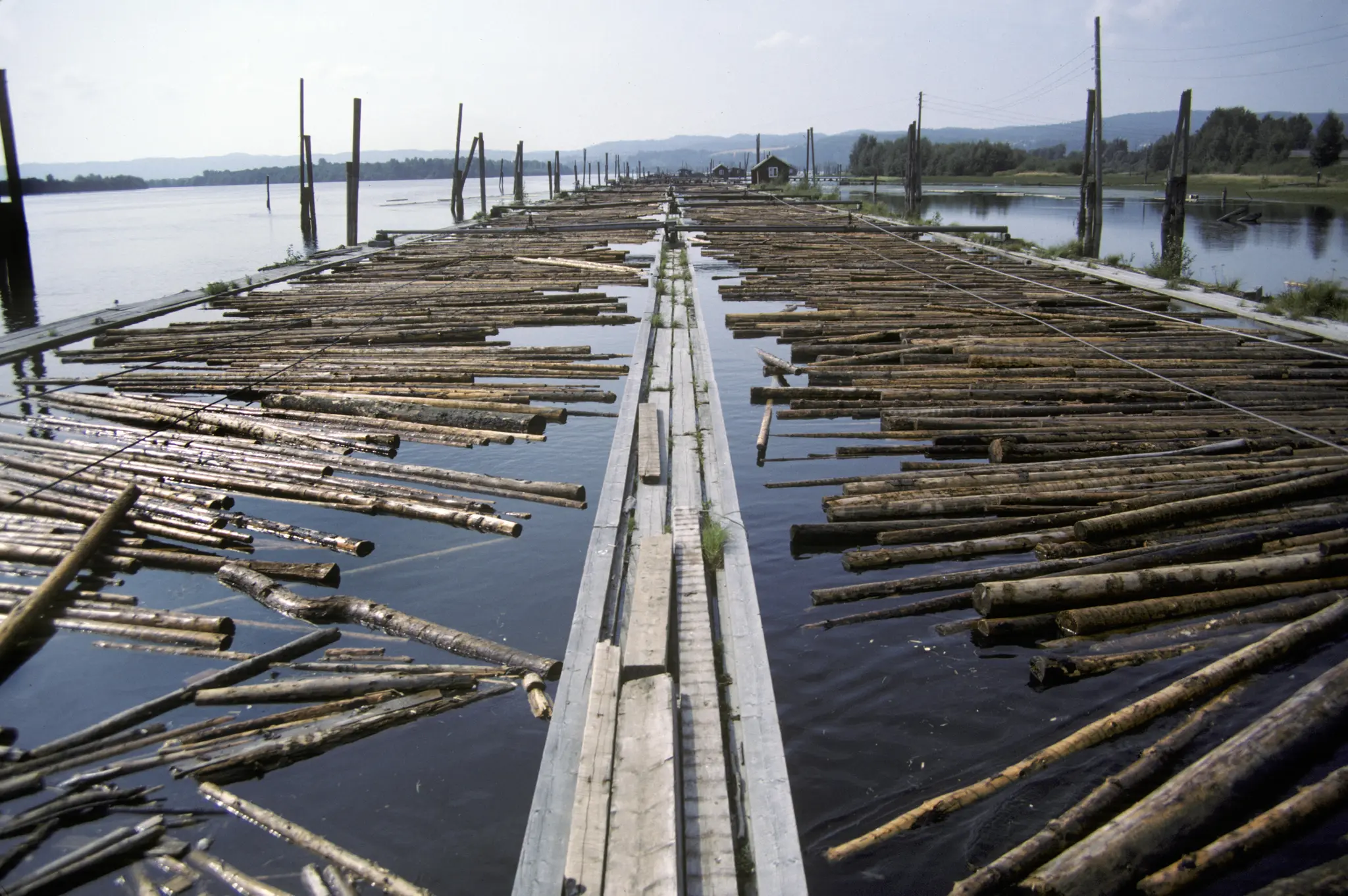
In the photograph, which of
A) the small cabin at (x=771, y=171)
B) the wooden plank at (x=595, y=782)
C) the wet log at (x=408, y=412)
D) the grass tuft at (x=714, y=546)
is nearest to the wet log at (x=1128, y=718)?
the wooden plank at (x=595, y=782)

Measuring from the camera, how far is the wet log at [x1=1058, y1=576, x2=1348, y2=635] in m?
4.60

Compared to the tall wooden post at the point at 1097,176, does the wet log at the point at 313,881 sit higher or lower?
lower

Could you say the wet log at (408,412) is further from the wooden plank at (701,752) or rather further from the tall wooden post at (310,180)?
the tall wooden post at (310,180)

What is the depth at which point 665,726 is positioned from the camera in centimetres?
345

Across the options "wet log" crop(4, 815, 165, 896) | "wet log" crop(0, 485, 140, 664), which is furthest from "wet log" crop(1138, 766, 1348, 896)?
"wet log" crop(0, 485, 140, 664)

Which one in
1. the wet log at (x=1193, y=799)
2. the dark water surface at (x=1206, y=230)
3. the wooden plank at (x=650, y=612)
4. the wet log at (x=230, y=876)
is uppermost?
the dark water surface at (x=1206, y=230)

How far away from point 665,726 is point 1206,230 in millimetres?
47997

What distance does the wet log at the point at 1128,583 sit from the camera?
184 inches

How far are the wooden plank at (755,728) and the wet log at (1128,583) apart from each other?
1254mm

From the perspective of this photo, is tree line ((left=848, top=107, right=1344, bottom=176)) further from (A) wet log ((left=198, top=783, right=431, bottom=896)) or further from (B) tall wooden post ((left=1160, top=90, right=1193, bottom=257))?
(A) wet log ((left=198, top=783, right=431, bottom=896))

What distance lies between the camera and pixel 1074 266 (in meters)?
17.9

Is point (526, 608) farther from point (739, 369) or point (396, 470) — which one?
point (739, 369)

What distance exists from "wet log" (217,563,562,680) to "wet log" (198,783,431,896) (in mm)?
1229

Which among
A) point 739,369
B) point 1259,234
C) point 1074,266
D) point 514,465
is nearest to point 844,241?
point 1074,266
